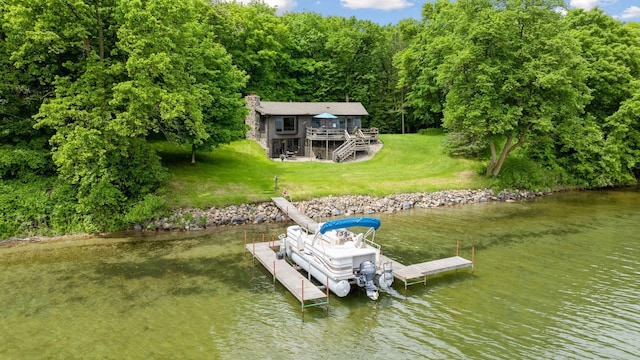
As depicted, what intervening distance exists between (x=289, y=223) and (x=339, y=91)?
3893cm

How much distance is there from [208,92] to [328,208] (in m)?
11.9

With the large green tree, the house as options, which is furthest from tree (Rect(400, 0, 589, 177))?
the large green tree

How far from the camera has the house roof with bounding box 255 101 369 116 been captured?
4741 centimetres

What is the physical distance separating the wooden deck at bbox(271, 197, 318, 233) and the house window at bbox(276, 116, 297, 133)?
62.0 feet

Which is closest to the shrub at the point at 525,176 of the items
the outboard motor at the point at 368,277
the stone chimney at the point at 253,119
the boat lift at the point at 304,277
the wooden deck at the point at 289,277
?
the boat lift at the point at 304,277

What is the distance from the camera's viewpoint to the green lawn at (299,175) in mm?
30469

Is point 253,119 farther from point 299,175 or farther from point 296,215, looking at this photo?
point 296,215

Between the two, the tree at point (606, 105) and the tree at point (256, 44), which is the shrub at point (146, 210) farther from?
the tree at point (606, 105)

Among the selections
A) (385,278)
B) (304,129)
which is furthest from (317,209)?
(304,129)

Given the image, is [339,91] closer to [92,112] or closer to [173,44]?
[173,44]

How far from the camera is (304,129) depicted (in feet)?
161

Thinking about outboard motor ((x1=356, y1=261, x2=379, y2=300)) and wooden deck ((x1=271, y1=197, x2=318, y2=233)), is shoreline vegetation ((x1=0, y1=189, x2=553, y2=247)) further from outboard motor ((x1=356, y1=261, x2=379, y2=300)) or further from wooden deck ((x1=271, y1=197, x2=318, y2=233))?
outboard motor ((x1=356, y1=261, x2=379, y2=300))

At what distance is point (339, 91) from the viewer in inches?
2509

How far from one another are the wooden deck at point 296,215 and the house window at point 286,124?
18903 millimetres
